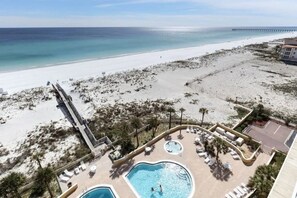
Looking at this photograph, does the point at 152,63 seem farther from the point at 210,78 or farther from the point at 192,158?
the point at 192,158

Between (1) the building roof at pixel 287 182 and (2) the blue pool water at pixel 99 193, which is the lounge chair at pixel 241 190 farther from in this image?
(2) the blue pool water at pixel 99 193

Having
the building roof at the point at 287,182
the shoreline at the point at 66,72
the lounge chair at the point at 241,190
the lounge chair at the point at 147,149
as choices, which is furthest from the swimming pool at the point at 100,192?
the shoreline at the point at 66,72

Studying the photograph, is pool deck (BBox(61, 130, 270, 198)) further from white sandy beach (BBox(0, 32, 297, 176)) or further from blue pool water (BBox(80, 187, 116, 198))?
white sandy beach (BBox(0, 32, 297, 176))

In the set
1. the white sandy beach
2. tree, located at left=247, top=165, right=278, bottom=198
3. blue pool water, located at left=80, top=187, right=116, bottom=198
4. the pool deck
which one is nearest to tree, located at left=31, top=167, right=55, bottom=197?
the pool deck

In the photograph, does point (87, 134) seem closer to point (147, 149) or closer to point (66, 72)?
point (147, 149)

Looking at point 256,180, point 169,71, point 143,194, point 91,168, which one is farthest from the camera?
point 169,71

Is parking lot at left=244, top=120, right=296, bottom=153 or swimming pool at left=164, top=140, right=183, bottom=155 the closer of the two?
swimming pool at left=164, top=140, right=183, bottom=155

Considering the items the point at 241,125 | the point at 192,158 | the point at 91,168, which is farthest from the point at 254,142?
the point at 91,168
